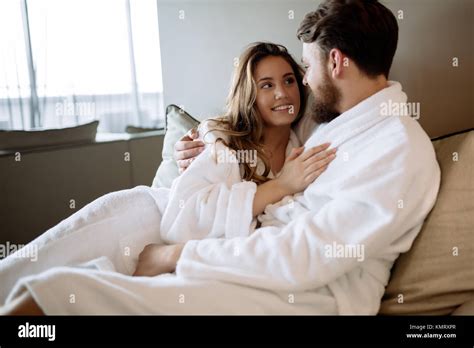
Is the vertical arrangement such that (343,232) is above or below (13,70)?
below

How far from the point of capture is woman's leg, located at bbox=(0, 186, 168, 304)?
121cm

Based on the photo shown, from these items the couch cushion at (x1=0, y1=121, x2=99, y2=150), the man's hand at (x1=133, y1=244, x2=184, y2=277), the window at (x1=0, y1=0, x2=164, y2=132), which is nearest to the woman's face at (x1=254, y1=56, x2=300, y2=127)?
the man's hand at (x1=133, y1=244, x2=184, y2=277)

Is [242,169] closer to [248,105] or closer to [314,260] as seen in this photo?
[248,105]

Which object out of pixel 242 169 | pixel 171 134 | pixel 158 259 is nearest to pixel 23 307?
A: pixel 158 259

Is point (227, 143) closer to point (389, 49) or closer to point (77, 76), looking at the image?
point (389, 49)

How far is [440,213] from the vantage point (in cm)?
103

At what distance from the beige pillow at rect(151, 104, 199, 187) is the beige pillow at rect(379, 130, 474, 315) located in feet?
2.81

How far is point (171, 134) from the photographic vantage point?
1637 millimetres

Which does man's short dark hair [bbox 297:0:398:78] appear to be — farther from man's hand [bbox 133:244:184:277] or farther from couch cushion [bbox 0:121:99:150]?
couch cushion [bbox 0:121:99:150]

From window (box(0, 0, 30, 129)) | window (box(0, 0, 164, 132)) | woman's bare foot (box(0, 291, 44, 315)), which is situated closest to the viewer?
woman's bare foot (box(0, 291, 44, 315))

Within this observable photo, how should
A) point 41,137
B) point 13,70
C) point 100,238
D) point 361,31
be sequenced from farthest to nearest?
point 13,70 < point 41,137 < point 100,238 < point 361,31

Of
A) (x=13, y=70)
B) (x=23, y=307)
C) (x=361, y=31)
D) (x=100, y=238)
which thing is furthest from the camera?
(x=13, y=70)

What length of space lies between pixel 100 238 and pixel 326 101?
76 centimetres
